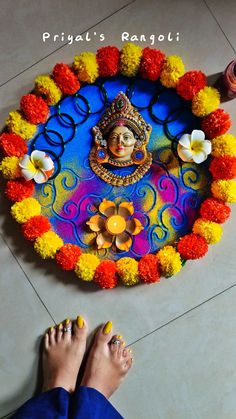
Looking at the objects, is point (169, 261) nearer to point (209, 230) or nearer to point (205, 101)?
point (209, 230)

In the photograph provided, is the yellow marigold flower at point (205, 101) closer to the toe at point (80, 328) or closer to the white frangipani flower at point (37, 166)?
the white frangipani flower at point (37, 166)

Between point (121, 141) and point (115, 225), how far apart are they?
20cm

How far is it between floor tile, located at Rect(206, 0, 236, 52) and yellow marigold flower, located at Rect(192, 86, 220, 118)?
19 centimetres

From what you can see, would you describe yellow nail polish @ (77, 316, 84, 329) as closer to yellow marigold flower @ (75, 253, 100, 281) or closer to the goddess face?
yellow marigold flower @ (75, 253, 100, 281)

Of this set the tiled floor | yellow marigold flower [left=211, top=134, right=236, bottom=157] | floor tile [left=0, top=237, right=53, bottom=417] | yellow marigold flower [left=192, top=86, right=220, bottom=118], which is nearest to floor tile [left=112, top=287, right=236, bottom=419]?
the tiled floor

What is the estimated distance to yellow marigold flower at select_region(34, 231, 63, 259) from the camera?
3.40 ft

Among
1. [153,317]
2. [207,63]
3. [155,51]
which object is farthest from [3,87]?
[153,317]

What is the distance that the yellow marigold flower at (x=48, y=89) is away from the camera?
1046mm

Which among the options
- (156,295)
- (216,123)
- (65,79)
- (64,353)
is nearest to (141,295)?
(156,295)

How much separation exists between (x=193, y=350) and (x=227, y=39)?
2.61ft

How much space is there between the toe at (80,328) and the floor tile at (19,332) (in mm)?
73

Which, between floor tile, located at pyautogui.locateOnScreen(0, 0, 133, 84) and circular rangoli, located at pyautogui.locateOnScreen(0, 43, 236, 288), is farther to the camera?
floor tile, located at pyautogui.locateOnScreen(0, 0, 133, 84)

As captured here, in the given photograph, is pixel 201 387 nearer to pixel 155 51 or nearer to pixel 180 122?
pixel 180 122

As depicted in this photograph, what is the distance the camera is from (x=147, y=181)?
Result: 3.51ft
